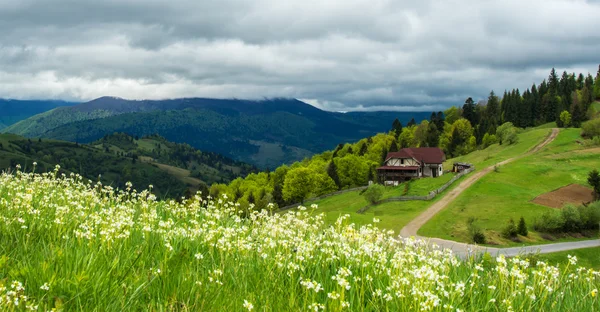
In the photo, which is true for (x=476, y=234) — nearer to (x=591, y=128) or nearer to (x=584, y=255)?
(x=584, y=255)

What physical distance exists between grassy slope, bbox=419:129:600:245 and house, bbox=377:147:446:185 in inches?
960

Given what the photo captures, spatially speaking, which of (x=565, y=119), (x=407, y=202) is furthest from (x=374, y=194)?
(x=565, y=119)

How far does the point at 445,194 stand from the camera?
89000 mm

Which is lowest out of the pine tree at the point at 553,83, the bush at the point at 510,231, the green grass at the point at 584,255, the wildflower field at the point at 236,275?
the green grass at the point at 584,255

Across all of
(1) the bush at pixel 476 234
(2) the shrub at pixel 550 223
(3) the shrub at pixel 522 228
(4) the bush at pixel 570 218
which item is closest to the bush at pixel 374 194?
(2) the shrub at pixel 550 223

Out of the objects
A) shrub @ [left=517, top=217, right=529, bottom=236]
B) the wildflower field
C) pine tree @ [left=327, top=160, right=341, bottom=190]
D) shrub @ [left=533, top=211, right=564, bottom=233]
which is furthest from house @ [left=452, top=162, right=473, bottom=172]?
the wildflower field

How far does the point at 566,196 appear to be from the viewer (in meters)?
83.7

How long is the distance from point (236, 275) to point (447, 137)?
166 metres

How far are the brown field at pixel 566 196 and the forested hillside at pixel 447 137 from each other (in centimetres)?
3843

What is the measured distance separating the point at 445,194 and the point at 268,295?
87953mm

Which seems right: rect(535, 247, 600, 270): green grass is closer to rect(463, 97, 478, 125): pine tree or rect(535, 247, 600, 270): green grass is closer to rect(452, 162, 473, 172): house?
rect(452, 162, 473, 172): house

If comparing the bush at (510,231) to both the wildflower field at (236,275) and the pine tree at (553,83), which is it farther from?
the pine tree at (553,83)

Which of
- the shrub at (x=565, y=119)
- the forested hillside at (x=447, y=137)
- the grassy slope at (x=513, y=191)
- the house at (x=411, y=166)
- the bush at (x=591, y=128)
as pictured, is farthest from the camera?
the shrub at (x=565, y=119)

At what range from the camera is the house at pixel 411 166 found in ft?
410
